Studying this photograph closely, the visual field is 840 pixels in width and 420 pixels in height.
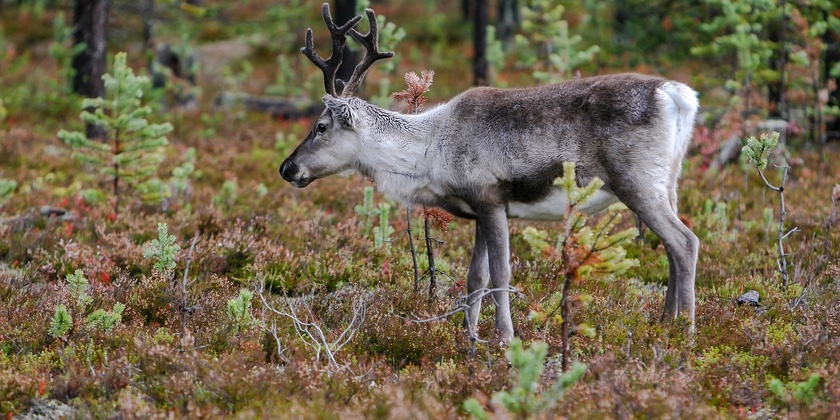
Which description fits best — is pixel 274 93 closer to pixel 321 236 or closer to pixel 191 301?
pixel 321 236

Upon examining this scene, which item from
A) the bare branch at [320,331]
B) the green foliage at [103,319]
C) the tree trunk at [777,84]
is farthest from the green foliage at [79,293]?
the tree trunk at [777,84]

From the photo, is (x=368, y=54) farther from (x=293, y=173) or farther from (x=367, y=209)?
(x=367, y=209)

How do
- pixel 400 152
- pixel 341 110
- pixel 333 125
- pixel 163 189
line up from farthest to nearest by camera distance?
pixel 163 189
pixel 333 125
pixel 341 110
pixel 400 152

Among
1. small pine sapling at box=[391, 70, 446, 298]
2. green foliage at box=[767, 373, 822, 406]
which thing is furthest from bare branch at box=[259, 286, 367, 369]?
green foliage at box=[767, 373, 822, 406]

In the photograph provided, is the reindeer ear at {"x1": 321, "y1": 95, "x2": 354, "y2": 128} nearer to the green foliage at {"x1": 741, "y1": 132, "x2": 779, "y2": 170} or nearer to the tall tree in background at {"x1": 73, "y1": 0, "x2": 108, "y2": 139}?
the green foliage at {"x1": 741, "y1": 132, "x2": 779, "y2": 170}

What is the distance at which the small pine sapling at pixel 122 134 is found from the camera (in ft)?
31.8

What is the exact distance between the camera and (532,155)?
6816mm

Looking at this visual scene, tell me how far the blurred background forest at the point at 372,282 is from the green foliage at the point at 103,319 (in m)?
0.02

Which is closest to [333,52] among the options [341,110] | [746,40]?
[341,110]

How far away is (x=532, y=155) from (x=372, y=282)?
7.52 ft

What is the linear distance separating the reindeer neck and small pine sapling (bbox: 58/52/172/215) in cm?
361

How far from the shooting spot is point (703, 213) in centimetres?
1070

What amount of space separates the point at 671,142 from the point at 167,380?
14.1 feet

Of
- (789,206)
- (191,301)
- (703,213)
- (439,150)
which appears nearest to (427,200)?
(439,150)
